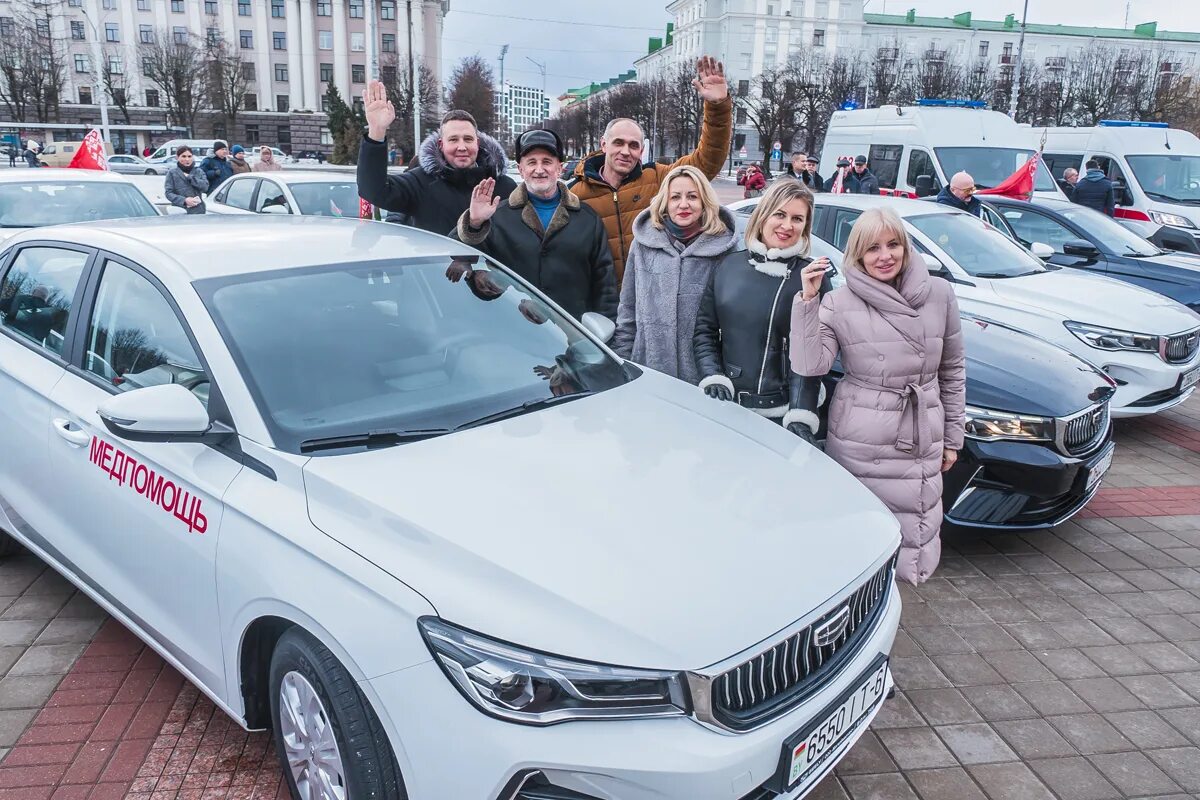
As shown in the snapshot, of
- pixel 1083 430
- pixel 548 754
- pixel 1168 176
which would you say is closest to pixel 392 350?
pixel 548 754

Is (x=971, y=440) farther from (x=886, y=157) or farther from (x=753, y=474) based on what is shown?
(x=886, y=157)

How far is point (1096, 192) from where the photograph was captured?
12.4 m

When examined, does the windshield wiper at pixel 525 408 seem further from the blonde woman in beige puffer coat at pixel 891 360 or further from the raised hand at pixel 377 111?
the raised hand at pixel 377 111

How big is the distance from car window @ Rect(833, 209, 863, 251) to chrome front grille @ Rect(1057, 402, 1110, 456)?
9.41ft

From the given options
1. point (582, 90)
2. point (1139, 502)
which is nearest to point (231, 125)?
point (582, 90)

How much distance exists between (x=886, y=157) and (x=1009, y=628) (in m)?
10.9

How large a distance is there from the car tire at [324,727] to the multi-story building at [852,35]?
86480mm

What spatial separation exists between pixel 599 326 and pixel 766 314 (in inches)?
26.8

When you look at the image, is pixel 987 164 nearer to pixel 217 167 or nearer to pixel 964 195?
pixel 964 195

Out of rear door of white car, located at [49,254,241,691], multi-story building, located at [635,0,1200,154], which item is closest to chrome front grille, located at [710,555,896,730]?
rear door of white car, located at [49,254,241,691]

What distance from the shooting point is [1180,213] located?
12844 millimetres

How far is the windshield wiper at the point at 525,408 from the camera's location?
2615 millimetres

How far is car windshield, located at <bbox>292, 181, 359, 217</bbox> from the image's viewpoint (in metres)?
9.33

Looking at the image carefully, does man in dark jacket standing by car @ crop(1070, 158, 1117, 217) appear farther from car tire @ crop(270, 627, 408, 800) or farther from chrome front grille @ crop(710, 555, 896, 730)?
car tire @ crop(270, 627, 408, 800)
